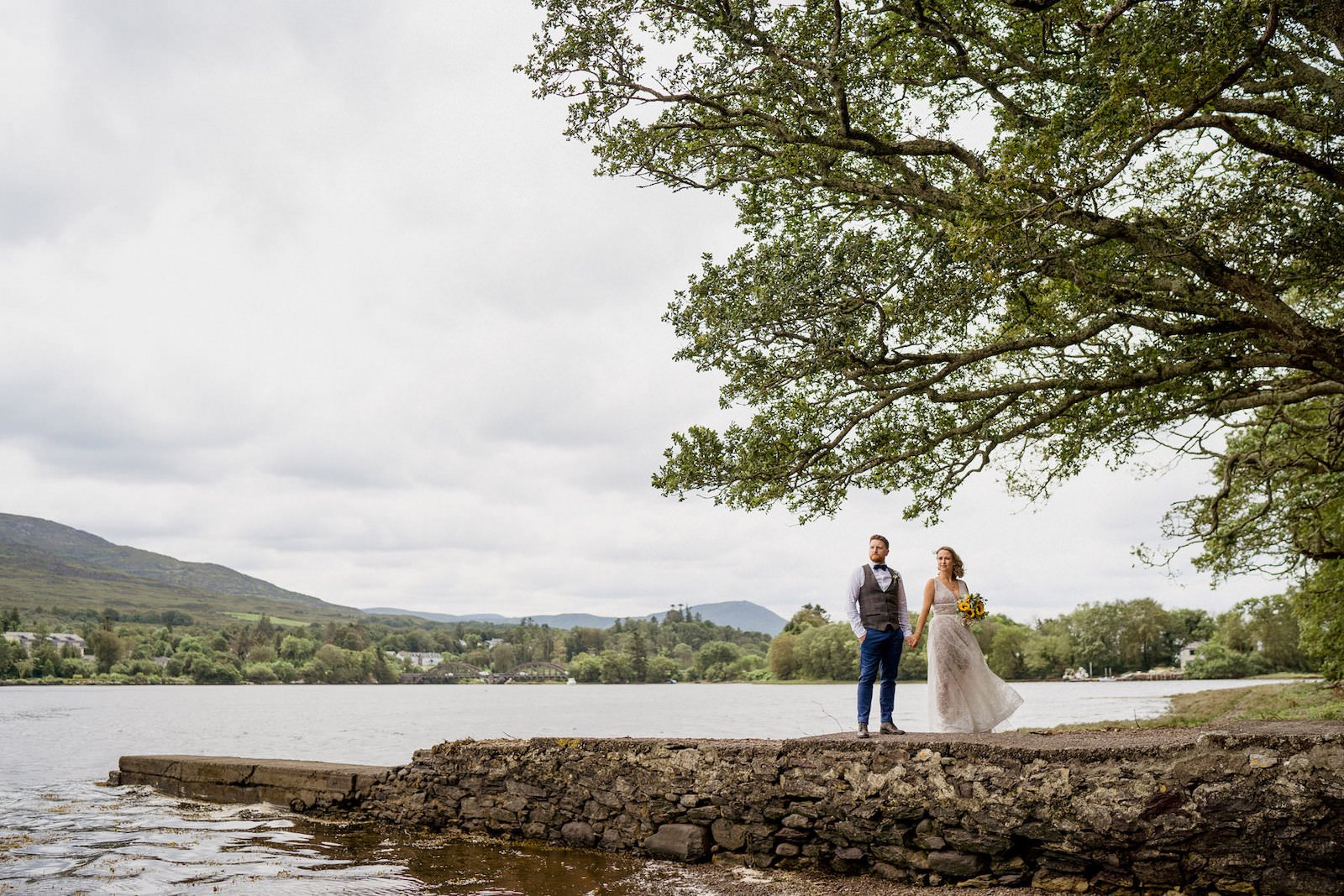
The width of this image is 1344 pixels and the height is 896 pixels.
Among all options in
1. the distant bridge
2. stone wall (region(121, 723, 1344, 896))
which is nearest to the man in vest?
stone wall (region(121, 723, 1344, 896))

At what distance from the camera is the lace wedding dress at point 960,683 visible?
1009 cm

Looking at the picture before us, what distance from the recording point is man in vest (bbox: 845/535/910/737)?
9.66 m

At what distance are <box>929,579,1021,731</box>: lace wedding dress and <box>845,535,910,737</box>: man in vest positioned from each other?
0.56 meters

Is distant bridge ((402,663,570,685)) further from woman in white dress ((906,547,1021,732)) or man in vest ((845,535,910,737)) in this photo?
man in vest ((845,535,910,737))

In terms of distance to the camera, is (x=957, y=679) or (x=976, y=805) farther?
(x=957, y=679)

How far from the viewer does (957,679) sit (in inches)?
400

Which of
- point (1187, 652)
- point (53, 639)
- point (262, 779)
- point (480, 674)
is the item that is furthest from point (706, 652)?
point (262, 779)

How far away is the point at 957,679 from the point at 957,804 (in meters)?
2.67

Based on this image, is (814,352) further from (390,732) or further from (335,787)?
(390,732)

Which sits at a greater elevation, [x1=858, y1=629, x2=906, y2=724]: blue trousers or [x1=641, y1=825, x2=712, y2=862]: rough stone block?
[x1=858, y1=629, x2=906, y2=724]: blue trousers

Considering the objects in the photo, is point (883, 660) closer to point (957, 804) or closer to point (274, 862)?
point (957, 804)

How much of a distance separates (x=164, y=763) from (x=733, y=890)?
11.3 m

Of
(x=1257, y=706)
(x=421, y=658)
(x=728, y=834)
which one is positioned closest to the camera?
(x=728, y=834)

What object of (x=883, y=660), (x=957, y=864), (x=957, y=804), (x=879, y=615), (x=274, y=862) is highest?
(x=879, y=615)
